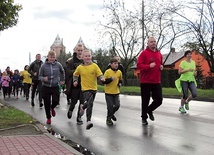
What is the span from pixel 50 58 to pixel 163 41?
2982 cm

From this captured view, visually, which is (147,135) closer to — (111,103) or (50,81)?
(111,103)

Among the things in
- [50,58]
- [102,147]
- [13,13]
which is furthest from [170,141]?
[13,13]

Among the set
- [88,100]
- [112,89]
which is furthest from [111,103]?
[88,100]

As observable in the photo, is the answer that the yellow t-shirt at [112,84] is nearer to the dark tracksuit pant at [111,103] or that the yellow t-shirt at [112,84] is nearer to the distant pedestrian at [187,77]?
the dark tracksuit pant at [111,103]

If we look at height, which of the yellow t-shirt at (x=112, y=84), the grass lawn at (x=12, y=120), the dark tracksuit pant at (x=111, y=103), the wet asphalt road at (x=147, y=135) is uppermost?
the yellow t-shirt at (x=112, y=84)

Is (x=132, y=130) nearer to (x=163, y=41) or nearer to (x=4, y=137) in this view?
(x=4, y=137)

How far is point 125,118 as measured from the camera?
31.6 ft

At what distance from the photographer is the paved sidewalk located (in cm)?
548

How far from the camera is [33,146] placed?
5938 millimetres

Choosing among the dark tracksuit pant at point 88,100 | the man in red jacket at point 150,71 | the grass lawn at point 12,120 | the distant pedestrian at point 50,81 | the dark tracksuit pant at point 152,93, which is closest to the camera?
the dark tracksuit pant at point 88,100

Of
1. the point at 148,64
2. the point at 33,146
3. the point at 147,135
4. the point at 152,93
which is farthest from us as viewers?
the point at 152,93

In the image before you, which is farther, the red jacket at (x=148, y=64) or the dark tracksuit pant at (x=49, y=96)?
the dark tracksuit pant at (x=49, y=96)

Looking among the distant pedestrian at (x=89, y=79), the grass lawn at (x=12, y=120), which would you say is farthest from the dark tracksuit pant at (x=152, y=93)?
the grass lawn at (x=12, y=120)

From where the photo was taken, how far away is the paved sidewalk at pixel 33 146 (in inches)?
216
